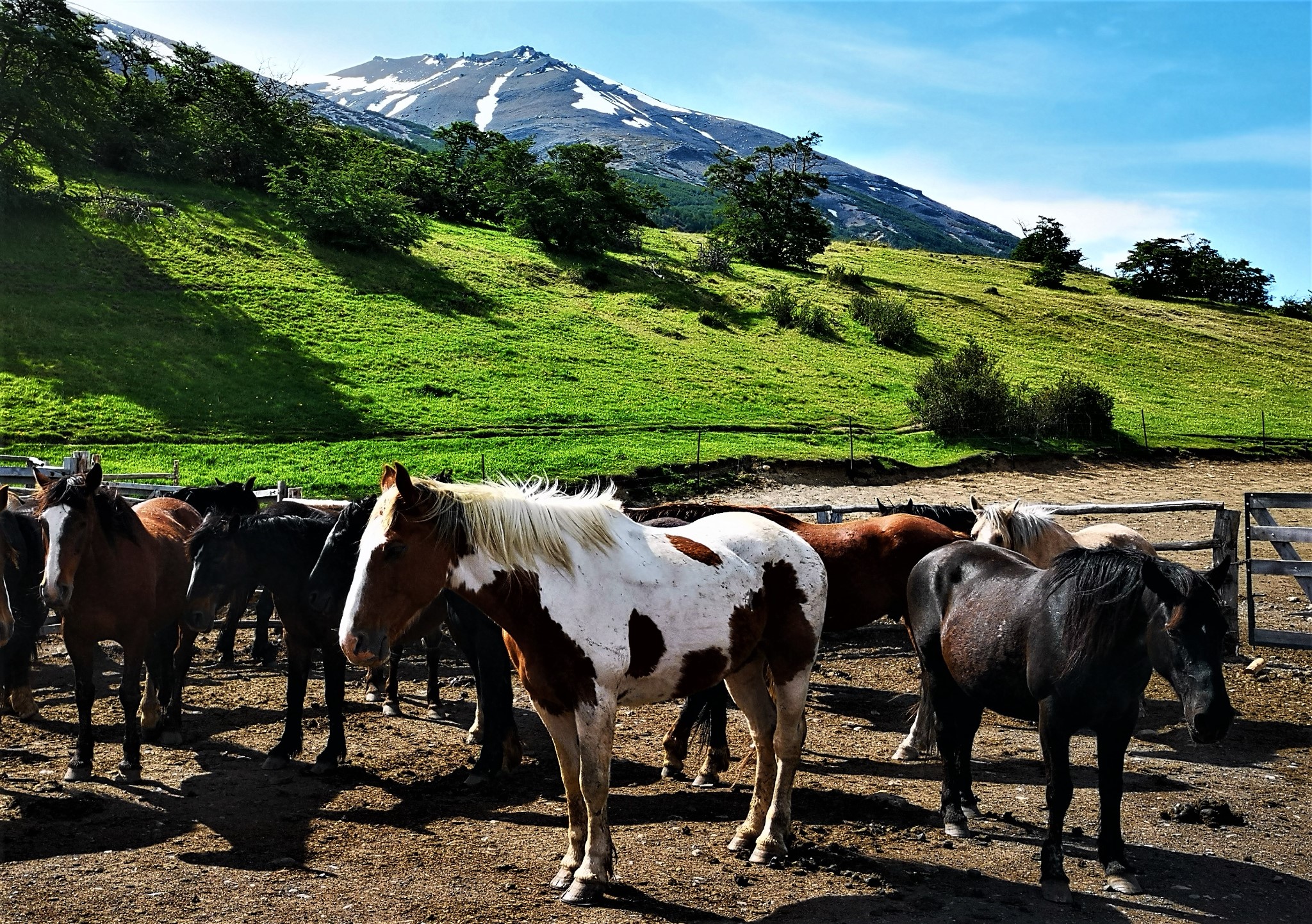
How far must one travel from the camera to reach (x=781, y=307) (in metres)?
49.8

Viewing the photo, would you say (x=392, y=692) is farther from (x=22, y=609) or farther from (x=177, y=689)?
(x=22, y=609)

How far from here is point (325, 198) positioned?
1934 inches

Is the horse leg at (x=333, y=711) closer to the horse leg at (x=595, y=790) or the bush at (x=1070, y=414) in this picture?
the horse leg at (x=595, y=790)

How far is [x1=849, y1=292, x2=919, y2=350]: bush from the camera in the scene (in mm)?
48094

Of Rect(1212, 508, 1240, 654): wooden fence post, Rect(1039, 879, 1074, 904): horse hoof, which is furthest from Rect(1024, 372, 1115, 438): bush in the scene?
Rect(1039, 879, 1074, 904): horse hoof

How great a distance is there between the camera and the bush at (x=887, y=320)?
4809cm

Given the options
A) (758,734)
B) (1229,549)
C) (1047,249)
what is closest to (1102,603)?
(758,734)

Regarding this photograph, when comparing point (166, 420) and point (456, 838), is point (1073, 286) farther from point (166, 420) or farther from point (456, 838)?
point (456, 838)

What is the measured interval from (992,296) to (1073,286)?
13668 mm

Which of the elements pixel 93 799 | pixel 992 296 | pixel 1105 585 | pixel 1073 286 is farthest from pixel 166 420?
pixel 1073 286

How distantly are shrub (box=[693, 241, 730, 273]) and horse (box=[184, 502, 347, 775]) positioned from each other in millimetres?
51291

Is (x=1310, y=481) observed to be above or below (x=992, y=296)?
below

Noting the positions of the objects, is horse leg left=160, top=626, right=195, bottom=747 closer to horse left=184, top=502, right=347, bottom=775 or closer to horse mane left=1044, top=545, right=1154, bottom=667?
horse left=184, top=502, right=347, bottom=775

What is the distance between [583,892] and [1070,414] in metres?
34.9
